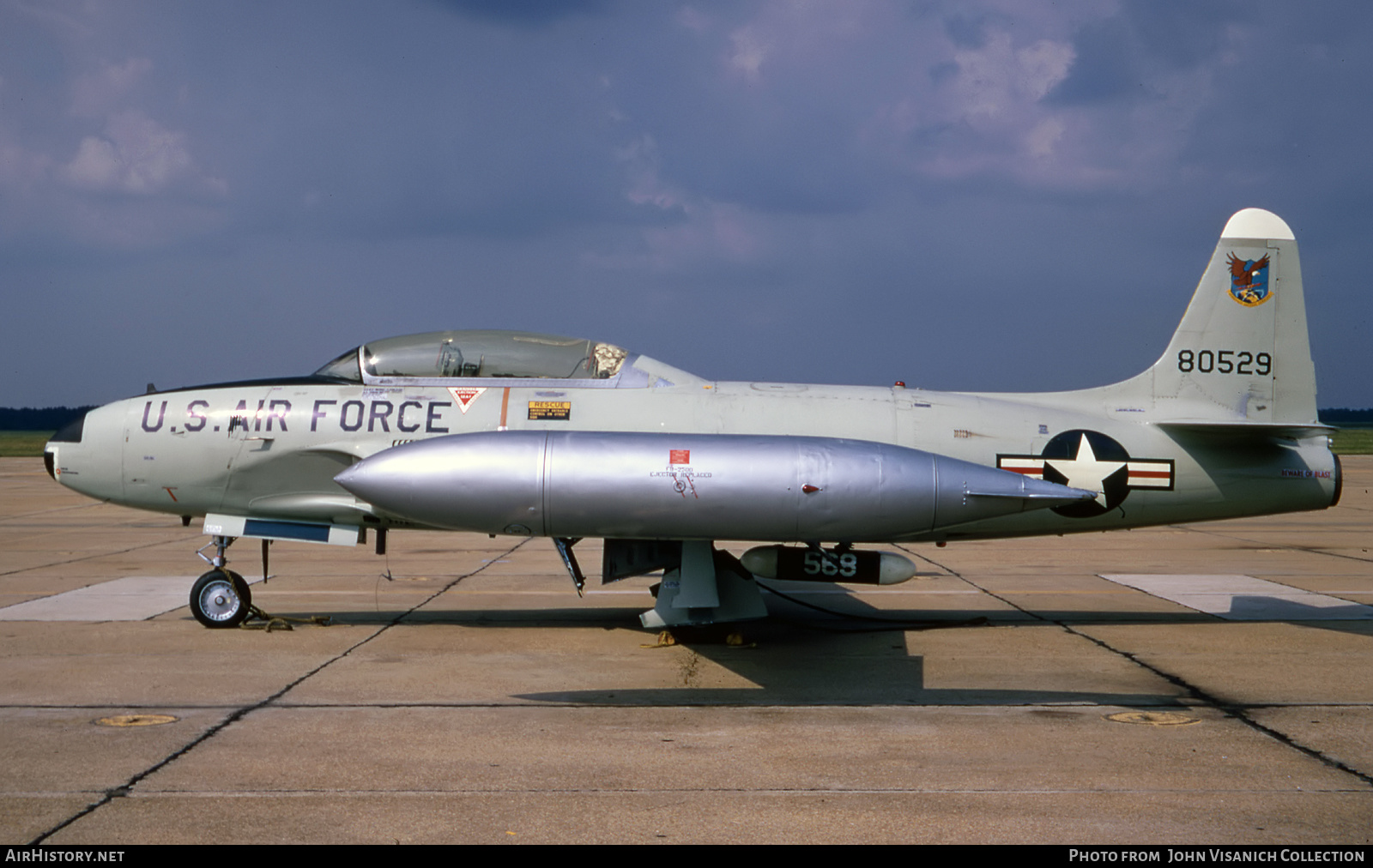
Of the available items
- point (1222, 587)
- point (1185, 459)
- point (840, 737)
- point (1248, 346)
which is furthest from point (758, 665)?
point (1222, 587)

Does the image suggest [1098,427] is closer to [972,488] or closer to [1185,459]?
[1185,459]

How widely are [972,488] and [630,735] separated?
283cm

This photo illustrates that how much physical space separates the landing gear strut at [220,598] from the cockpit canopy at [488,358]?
2.11 meters

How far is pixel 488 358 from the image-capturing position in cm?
945

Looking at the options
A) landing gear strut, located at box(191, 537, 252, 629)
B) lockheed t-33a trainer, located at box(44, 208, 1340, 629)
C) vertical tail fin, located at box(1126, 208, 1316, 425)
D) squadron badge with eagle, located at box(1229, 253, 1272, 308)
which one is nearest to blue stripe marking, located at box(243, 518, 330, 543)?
lockheed t-33a trainer, located at box(44, 208, 1340, 629)

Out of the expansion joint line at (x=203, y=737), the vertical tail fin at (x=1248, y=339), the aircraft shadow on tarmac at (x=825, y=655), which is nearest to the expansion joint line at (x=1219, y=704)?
the aircraft shadow on tarmac at (x=825, y=655)

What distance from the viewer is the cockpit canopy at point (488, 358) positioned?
9.42m

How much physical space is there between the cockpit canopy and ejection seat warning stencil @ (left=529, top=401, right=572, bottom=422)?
1.06 feet

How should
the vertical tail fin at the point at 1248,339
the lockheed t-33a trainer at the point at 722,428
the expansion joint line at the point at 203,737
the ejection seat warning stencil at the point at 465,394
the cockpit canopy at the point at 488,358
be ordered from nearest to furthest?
the expansion joint line at the point at 203,737, the lockheed t-33a trainer at the point at 722,428, the ejection seat warning stencil at the point at 465,394, the cockpit canopy at the point at 488,358, the vertical tail fin at the point at 1248,339

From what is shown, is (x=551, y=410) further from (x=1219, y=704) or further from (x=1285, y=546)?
(x=1285, y=546)

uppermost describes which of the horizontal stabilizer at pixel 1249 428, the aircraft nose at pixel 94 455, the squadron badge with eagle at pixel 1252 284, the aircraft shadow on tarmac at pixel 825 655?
the squadron badge with eagle at pixel 1252 284

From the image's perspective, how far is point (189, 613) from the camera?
10.7m

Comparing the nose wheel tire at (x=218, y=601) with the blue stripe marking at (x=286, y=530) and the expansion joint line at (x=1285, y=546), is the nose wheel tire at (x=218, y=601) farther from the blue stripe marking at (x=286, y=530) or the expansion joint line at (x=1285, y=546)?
the expansion joint line at (x=1285, y=546)

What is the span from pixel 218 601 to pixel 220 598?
0.03 m
